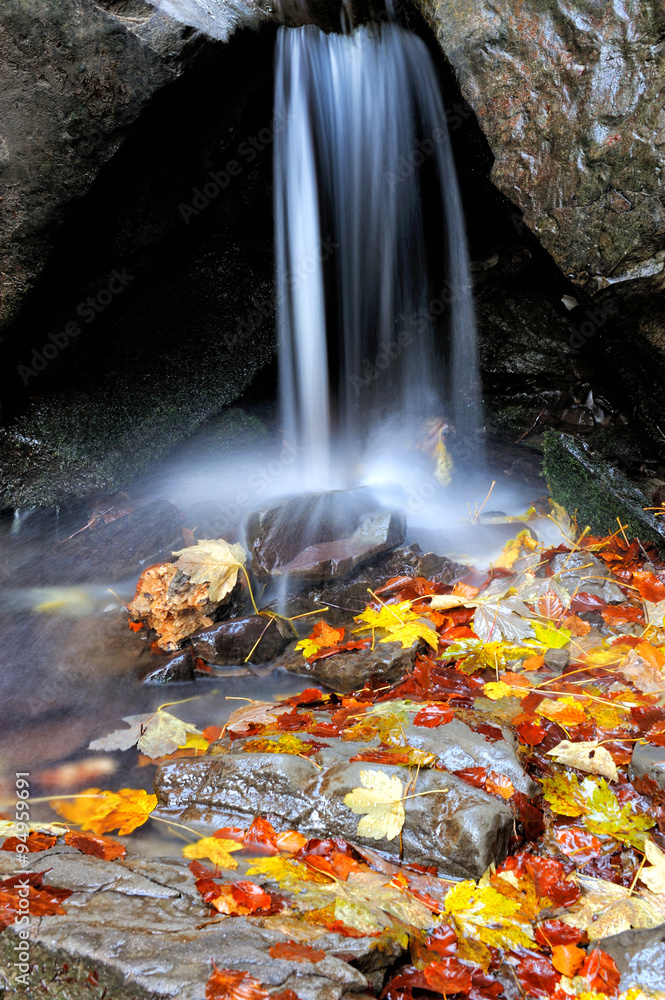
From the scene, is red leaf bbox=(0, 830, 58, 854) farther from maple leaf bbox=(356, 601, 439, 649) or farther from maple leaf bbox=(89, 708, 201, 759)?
maple leaf bbox=(356, 601, 439, 649)

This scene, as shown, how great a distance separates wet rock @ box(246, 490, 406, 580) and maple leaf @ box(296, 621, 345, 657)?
0.39 meters

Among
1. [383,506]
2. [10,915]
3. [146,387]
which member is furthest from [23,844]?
[146,387]

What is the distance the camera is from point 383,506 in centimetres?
402

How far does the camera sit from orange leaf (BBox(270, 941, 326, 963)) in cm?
117

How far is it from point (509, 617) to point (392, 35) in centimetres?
424

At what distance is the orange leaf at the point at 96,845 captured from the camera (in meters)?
1.68

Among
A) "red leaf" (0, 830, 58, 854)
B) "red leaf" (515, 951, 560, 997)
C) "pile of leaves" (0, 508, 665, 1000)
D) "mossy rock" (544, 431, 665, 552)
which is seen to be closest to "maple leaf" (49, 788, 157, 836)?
"pile of leaves" (0, 508, 665, 1000)

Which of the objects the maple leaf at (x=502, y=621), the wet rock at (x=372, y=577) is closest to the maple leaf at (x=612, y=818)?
the maple leaf at (x=502, y=621)

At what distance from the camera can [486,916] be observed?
1.44 metres

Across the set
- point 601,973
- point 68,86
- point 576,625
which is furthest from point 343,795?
point 68,86

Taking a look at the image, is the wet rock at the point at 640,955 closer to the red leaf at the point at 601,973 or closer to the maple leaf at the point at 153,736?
the red leaf at the point at 601,973

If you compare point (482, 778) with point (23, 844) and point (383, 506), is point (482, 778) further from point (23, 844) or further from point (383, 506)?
point (383, 506)

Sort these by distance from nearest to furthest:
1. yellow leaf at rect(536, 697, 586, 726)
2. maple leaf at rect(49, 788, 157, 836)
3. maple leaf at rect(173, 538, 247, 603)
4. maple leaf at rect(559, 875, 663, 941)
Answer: maple leaf at rect(559, 875, 663, 941), maple leaf at rect(49, 788, 157, 836), yellow leaf at rect(536, 697, 586, 726), maple leaf at rect(173, 538, 247, 603)

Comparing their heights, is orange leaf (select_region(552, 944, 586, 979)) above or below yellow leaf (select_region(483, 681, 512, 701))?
above
